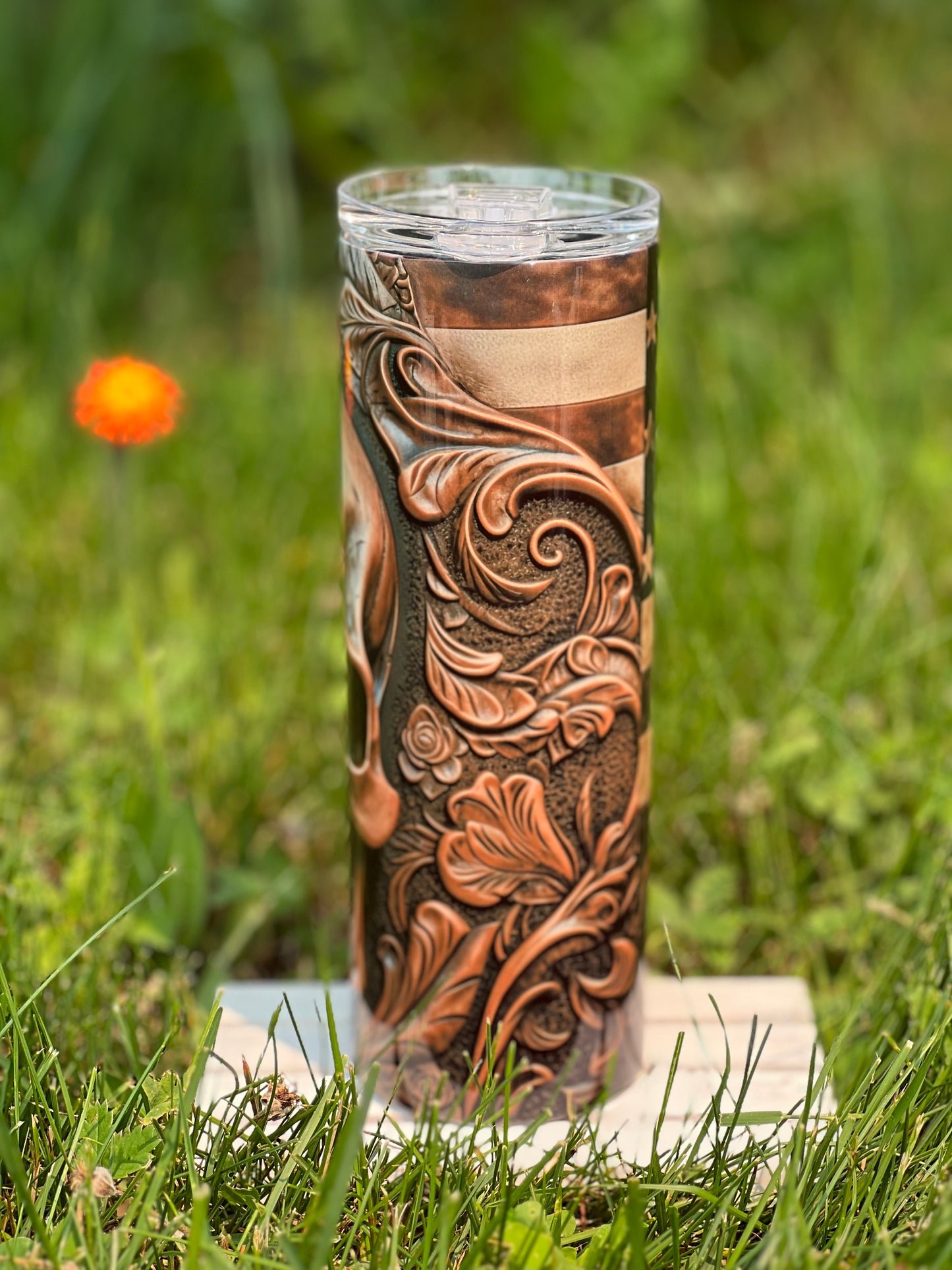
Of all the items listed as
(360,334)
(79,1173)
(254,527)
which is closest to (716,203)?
(254,527)

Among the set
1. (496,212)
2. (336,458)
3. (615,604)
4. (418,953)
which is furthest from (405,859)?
(336,458)

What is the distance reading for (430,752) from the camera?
152 cm

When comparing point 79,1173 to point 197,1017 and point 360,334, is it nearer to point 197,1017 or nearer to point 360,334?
point 197,1017

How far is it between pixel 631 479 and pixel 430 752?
343 millimetres

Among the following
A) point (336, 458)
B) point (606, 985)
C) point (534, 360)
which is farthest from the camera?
point (336, 458)

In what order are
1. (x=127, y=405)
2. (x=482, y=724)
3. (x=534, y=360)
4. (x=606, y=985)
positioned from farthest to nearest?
(x=127, y=405) → (x=606, y=985) → (x=482, y=724) → (x=534, y=360)

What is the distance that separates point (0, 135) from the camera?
3611 millimetres

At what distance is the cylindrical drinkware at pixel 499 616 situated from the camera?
1.39m

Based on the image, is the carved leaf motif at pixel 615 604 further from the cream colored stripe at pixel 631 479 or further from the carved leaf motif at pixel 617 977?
the carved leaf motif at pixel 617 977

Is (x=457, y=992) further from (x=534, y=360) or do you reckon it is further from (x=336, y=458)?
(x=336, y=458)

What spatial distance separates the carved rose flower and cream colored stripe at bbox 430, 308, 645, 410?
0.33 m

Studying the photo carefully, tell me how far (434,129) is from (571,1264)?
12.1 feet

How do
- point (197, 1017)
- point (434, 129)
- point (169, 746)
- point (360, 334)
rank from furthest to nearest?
1. point (434, 129)
2. point (169, 746)
3. point (197, 1017)
4. point (360, 334)

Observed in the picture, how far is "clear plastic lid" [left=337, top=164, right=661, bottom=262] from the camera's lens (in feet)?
4.54
